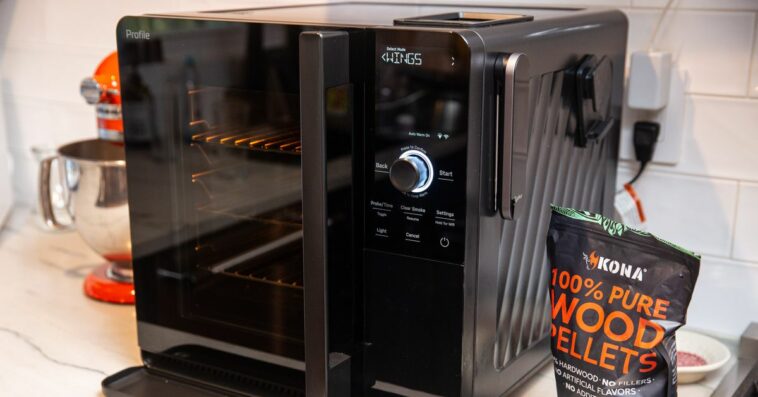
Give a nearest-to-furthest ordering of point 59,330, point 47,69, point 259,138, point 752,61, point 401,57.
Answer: point 401,57 → point 259,138 → point 752,61 → point 59,330 → point 47,69

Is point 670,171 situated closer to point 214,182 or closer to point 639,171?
point 639,171

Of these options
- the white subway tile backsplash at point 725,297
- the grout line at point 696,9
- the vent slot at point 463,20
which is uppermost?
the grout line at point 696,9

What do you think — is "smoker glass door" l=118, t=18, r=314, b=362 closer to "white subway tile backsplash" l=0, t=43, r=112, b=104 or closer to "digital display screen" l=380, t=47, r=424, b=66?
"digital display screen" l=380, t=47, r=424, b=66

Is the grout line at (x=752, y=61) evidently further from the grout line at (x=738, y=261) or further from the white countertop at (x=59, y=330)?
the white countertop at (x=59, y=330)

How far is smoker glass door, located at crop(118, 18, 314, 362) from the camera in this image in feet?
2.90

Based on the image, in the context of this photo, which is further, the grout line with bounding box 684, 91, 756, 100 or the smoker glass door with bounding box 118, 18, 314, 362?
the grout line with bounding box 684, 91, 756, 100

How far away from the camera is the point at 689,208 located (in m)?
1.14

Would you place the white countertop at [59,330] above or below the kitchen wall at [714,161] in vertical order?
below

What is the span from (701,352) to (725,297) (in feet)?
0.33

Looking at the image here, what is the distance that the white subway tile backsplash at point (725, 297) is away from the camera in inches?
44.2

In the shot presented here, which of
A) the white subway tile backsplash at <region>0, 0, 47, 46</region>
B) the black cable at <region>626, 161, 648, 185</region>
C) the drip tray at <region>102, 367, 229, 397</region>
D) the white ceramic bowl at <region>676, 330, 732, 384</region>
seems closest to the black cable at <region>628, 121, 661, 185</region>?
the black cable at <region>626, 161, 648, 185</region>

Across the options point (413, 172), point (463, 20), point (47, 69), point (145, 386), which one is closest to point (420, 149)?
point (413, 172)

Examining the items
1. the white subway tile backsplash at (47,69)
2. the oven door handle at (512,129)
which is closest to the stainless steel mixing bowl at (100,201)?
the white subway tile backsplash at (47,69)

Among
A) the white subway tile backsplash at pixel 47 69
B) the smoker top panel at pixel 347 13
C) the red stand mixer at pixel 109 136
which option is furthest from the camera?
the white subway tile backsplash at pixel 47 69
